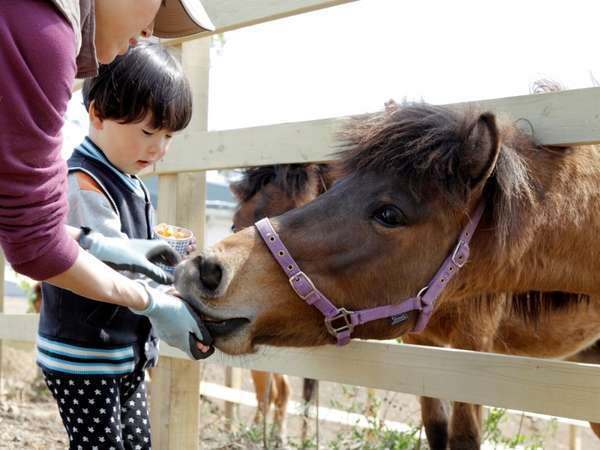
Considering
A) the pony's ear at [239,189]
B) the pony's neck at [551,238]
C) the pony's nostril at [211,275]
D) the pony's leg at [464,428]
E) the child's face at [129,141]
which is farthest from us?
the pony's ear at [239,189]

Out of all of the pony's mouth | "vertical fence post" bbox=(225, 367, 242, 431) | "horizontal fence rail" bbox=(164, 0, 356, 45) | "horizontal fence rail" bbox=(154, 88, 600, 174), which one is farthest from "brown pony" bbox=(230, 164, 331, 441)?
the pony's mouth

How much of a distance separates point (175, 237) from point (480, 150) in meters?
1.19

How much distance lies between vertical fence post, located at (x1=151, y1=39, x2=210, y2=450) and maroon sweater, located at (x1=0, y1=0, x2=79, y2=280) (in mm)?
1840

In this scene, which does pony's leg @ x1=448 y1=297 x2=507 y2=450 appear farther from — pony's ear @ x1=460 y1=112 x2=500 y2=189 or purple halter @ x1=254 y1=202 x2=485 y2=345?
pony's ear @ x1=460 y1=112 x2=500 y2=189

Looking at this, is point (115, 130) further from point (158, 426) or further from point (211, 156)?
point (158, 426)

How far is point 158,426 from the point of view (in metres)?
3.39

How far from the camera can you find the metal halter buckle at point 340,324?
7.13 feet

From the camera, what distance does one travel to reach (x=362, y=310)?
2195 millimetres

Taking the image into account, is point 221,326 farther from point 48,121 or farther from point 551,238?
point 551,238

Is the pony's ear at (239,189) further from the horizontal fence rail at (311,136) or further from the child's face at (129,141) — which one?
the child's face at (129,141)

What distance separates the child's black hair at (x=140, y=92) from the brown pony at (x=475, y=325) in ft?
2.20

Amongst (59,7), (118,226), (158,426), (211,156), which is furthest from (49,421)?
(59,7)

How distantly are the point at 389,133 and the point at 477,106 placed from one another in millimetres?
330

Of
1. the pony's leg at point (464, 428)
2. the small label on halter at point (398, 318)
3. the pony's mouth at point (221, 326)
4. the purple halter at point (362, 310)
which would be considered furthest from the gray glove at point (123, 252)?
the pony's leg at point (464, 428)
